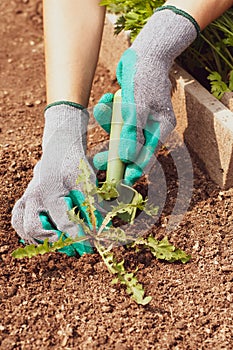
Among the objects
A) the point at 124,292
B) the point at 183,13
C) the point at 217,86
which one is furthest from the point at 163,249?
the point at 183,13

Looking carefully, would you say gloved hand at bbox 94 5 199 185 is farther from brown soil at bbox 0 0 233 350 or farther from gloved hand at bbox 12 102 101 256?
brown soil at bbox 0 0 233 350

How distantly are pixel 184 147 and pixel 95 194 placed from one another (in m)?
0.62

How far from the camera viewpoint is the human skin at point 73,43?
255cm

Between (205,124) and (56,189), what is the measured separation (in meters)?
0.73

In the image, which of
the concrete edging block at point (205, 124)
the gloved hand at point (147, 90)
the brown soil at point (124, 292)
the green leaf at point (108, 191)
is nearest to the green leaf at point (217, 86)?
the concrete edging block at point (205, 124)

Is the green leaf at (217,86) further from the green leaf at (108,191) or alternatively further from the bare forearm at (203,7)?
the green leaf at (108,191)

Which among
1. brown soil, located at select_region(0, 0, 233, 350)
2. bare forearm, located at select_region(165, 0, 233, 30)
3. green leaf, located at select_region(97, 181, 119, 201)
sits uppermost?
bare forearm, located at select_region(165, 0, 233, 30)

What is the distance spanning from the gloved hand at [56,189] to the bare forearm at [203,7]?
0.60 metres

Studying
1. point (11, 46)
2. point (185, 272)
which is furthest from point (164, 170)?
point (11, 46)

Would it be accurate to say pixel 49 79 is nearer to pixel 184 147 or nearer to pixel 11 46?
pixel 184 147

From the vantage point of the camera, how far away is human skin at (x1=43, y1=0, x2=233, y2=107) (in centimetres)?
255

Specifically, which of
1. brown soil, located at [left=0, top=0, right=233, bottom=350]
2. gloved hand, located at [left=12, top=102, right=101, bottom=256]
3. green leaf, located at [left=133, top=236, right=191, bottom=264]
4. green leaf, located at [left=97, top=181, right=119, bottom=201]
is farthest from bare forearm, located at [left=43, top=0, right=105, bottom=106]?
green leaf, located at [left=133, top=236, right=191, bottom=264]

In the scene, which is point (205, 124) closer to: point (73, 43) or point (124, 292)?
point (73, 43)

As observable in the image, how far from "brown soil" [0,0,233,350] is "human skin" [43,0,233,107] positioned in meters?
0.36
